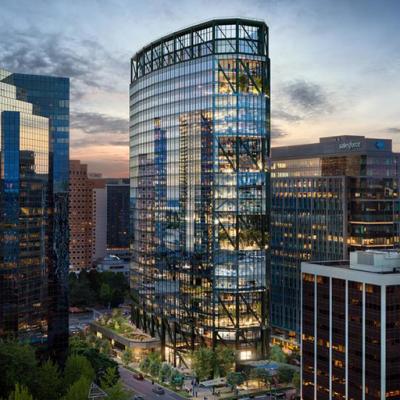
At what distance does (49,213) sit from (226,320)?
55431mm

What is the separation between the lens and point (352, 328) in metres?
130

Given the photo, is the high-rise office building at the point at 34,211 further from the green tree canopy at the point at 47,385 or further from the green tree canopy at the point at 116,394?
the green tree canopy at the point at 116,394

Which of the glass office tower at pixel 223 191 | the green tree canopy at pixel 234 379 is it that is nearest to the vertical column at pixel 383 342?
the green tree canopy at pixel 234 379

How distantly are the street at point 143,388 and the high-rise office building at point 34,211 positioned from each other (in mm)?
19580

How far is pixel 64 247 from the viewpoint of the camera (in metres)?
166

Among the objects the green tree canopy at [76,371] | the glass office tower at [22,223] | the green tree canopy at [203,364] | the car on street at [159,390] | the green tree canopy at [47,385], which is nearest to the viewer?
the green tree canopy at [47,385]

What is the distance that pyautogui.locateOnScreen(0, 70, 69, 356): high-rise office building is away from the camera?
153 metres

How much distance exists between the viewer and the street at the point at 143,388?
15162cm

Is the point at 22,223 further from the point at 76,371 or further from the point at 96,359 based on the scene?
the point at 76,371

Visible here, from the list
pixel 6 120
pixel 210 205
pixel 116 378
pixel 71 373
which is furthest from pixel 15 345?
pixel 210 205

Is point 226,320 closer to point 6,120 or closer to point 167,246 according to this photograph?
point 167,246

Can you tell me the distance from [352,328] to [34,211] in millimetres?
81542

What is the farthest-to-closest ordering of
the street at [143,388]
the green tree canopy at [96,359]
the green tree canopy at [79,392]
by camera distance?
the street at [143,388] < the green tree canopy at [96,359] < the green tree canopy at [79,392]

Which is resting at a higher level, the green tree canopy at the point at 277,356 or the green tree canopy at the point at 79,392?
the green tree canopy at the point at 79,392
